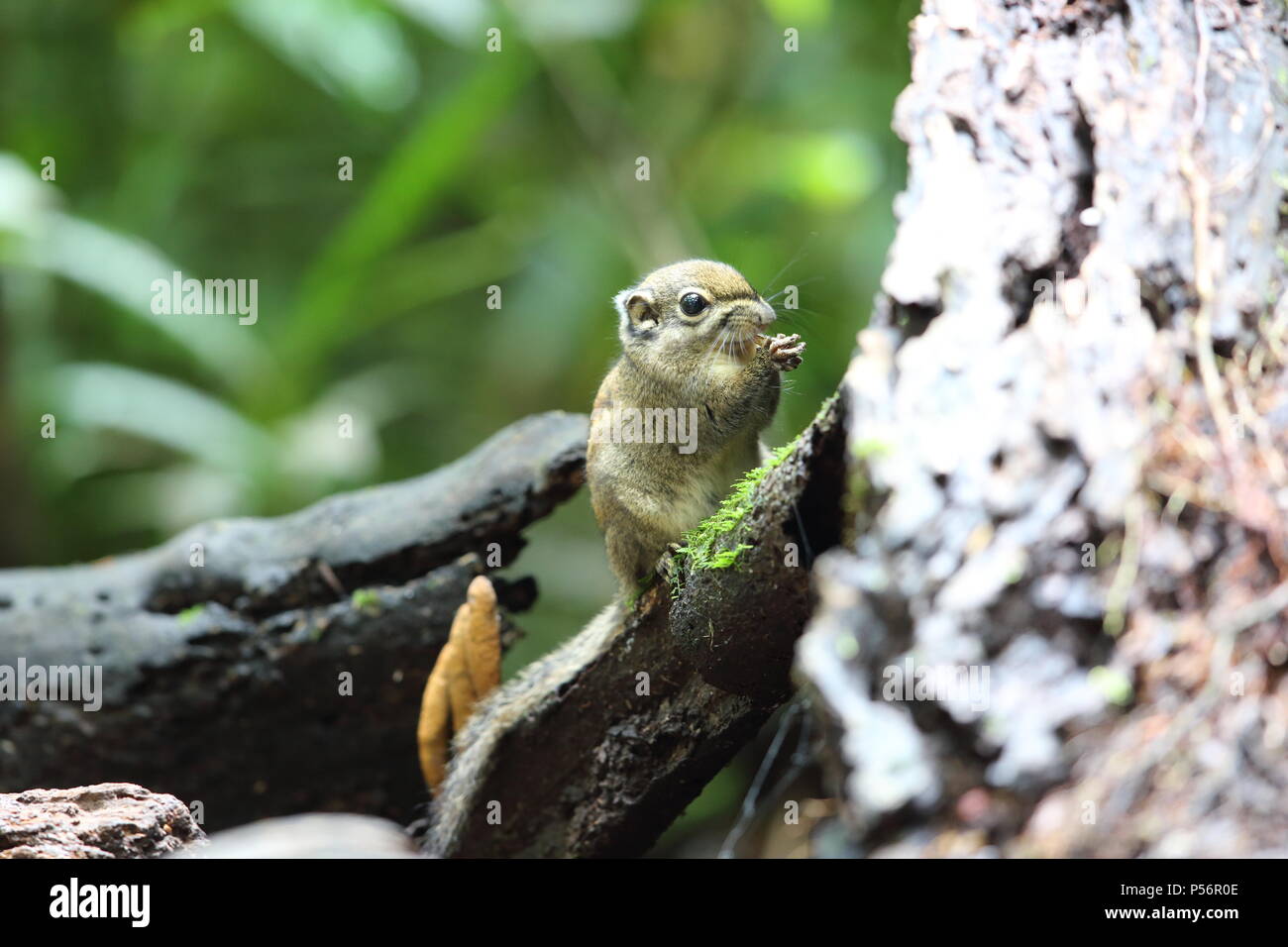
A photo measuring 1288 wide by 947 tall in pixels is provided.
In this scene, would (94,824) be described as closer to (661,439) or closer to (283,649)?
Result: (283,649)

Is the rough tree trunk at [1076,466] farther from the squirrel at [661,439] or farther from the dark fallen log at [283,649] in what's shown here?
the dark fallen log at [283,649]

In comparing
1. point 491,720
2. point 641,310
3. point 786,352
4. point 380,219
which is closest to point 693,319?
point 641,310

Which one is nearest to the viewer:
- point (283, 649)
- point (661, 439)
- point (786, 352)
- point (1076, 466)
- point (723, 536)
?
point (1076, 466)

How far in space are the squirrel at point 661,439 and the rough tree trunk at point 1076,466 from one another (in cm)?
116

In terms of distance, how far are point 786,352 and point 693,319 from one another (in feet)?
2.13

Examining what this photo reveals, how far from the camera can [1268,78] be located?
2.46 metres

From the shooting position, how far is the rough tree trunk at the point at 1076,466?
1697 mm

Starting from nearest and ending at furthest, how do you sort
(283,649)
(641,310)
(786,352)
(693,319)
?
(786,352) < (693,319) < (641,310) < (283,649)

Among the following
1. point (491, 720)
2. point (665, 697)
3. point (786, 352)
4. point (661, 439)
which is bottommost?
point (491, 720)

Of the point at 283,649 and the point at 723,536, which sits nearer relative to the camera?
the point at 723,536

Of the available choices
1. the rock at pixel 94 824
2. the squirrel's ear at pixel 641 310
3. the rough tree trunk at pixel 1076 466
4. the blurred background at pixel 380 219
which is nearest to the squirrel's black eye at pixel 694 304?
the squirrel's ear at pixel 641 310

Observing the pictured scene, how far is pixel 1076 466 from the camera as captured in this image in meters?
1.91
